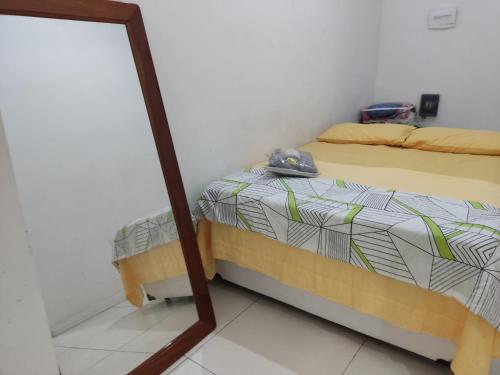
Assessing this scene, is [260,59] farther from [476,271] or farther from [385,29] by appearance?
[385,29]

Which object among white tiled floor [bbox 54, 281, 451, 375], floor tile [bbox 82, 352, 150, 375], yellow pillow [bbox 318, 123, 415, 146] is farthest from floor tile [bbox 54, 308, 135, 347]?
yellow pillow [bbox 318, 123, 415, 146]

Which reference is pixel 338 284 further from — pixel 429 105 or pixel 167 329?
pixel 429 105

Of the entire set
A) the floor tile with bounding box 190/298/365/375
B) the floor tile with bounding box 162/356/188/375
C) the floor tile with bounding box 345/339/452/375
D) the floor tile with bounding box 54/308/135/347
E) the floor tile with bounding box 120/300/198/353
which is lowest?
the floor tile with bounding box 345/339/452/375

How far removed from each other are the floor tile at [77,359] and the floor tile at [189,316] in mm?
102

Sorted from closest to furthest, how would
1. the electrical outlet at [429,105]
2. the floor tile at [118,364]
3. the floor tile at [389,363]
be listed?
1. the floor tile at [118,364]
2. the floor tile at [389,363]
3. the electrical outlet at [429,105]

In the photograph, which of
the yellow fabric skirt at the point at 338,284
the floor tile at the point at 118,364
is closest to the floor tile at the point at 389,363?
the yellow fabric skirt at the point at 338,284

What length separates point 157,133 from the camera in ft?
4.49

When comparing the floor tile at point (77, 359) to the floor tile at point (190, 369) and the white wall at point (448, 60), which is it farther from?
the white wall at point (448, 60)

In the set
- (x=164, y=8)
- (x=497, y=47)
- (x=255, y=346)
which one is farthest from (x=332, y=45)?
(x=255, y=346)

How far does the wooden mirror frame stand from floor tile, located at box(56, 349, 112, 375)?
159mm

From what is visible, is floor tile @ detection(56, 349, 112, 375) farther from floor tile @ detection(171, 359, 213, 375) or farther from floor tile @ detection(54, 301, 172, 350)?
floor tile @ detection(171, 359, 213, 375)

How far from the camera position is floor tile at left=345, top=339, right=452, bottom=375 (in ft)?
4.25

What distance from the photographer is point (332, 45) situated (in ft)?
8.43

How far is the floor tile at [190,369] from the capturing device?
4.38ft
